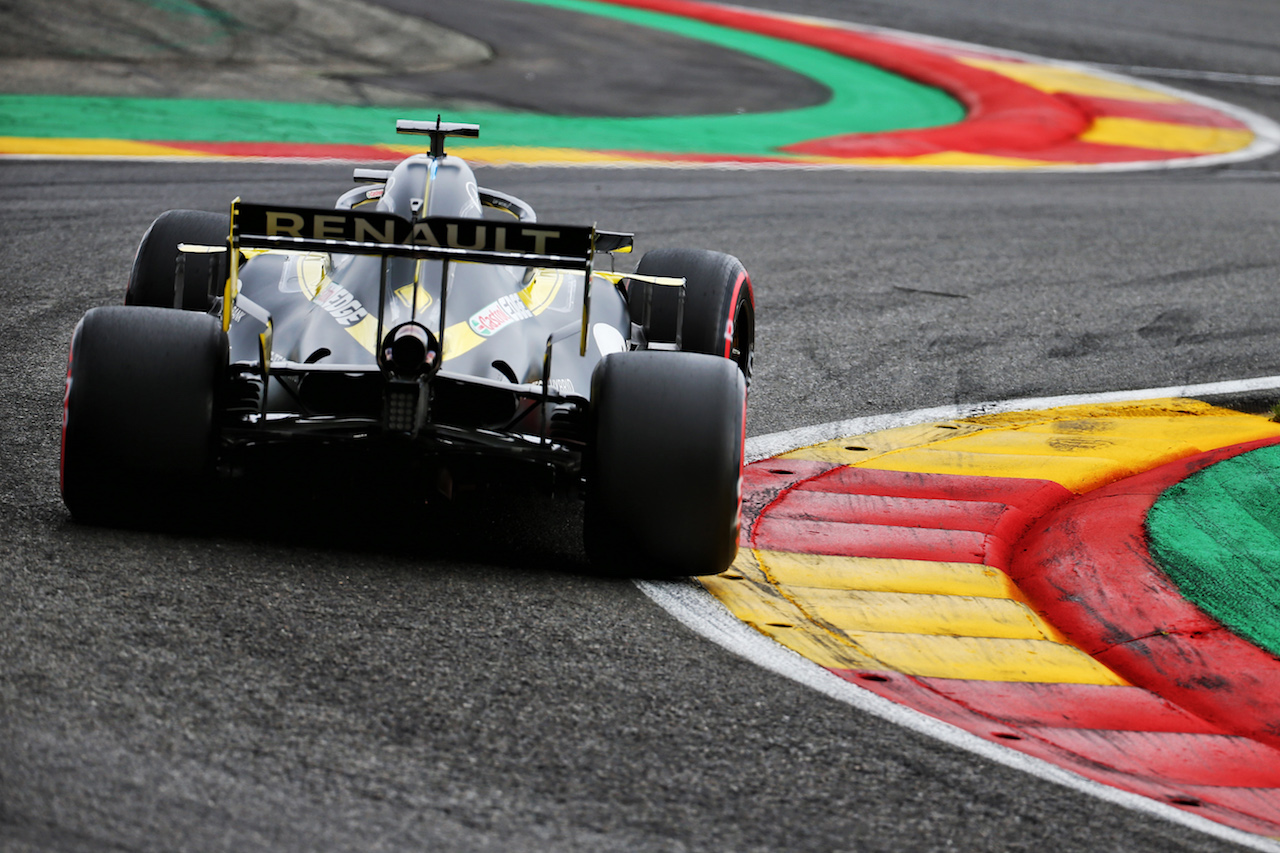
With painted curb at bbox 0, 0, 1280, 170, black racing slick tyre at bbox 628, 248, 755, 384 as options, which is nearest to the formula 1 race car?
black racing slick tyre at bbox 628, 248, 755, 384

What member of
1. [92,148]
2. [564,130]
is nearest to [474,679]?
[92,148]

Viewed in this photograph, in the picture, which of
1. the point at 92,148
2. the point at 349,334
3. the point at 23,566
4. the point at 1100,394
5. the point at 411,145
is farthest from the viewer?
the point at 411,145

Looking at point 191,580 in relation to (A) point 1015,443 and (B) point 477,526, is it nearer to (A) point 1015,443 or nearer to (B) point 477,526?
(B) point 477,526

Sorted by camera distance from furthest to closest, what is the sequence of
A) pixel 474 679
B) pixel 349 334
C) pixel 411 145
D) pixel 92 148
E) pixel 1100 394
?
pixel 411 145 → pixel 92 148 → pixel 1100 394 → pixel 349 334 → pixel 474 679

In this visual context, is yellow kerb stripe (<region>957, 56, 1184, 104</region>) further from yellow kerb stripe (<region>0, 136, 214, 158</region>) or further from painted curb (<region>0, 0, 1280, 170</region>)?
yellow kerb stripe (<region>0, 136, 214, 158</region>)

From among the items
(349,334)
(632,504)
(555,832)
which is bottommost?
(555,832)

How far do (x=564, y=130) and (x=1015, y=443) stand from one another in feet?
27.8

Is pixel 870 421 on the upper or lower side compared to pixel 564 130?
lower

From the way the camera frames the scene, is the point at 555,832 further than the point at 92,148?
No

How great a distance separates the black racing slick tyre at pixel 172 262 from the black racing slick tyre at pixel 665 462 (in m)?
2.14

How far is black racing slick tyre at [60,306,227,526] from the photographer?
450cm

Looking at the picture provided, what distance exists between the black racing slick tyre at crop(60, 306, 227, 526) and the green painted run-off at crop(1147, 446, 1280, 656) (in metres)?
3.24

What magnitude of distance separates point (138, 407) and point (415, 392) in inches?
32.6

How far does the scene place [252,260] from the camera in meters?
5.56
